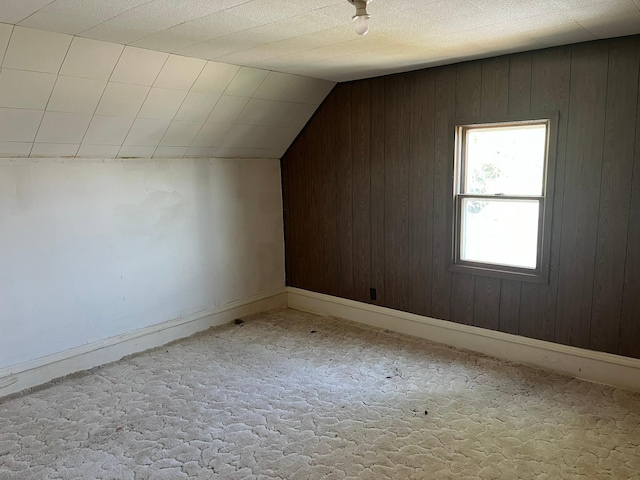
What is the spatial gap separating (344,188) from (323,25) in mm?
2129

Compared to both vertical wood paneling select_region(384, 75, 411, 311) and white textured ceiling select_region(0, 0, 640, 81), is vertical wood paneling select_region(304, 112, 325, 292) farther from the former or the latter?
white textured ceiling select_region(0, 0, 640, 81)

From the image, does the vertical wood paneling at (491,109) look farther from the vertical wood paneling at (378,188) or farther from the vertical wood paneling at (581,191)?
the vertical wood paneling at (378,188)

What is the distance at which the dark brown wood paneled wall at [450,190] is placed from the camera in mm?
3152

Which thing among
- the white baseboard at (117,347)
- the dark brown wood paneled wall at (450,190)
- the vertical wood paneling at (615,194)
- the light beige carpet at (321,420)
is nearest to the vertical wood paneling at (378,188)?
the dark brown wood paneled wall at (450,190)

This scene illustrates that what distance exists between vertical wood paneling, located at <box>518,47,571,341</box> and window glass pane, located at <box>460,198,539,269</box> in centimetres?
16

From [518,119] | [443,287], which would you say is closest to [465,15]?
[518,119]

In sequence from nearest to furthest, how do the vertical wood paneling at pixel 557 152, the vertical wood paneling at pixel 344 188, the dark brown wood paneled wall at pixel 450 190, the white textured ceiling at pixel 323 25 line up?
the white textured ceiling at pixel 323 25 < the dark brown wood paneled wall at pixel 450 190 < the vertical wood paneling at pixel 557 152 < the vertical wood paneling at pixel 344 188

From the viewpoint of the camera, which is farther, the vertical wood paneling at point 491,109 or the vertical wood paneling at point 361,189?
the vertical wood paneling at point 361,189

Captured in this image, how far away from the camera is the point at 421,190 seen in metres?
4.07

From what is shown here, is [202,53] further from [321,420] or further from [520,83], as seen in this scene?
[321,420]

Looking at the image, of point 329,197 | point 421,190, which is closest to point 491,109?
point 421,190

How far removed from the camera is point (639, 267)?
3.12m

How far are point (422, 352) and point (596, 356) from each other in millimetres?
1222

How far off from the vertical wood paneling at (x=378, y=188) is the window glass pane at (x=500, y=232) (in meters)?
0.77
